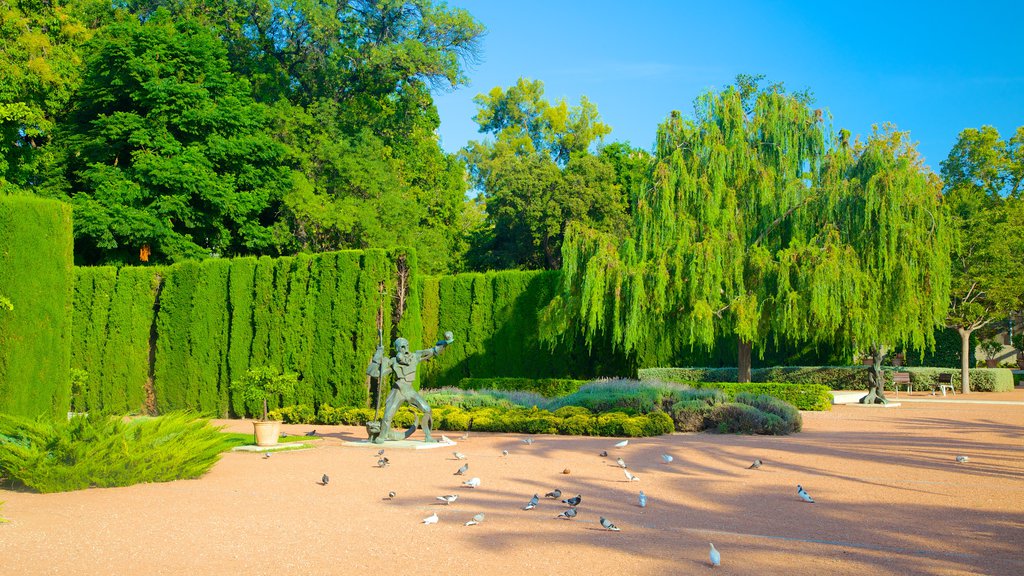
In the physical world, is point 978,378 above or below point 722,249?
below

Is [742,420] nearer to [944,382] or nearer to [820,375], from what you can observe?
[820,375]

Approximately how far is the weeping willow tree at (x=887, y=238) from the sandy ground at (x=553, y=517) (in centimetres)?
795

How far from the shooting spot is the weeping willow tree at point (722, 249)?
757 inches

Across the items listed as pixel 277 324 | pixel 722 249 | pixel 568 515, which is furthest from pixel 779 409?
pixel 277 324

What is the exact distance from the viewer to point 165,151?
26.4 m

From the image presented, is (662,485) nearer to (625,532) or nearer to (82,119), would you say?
(625,532)

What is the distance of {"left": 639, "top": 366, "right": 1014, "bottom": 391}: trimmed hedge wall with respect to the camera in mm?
23766

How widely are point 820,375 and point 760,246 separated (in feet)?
23.7

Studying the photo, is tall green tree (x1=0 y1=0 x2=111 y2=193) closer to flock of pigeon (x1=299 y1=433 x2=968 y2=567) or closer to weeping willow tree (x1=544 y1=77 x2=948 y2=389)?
weeping willow tree (x1=544 y1=77 x2=948 y2=389)

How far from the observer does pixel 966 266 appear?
104 feet

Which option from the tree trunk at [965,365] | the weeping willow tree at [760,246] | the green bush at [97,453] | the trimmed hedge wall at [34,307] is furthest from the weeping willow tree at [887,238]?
the trimmed hedge wall at [34,307]

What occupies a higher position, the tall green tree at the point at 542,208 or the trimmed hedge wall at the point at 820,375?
the tall green tree at the point at 542,208

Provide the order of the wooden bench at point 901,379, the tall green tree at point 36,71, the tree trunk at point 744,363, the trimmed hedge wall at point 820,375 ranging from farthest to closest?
the wooden bench at point 901,379 → the trimmed hedge wall at point 820,375 → the tall green tree at point 36,71 → the tree trunk at point 744,363

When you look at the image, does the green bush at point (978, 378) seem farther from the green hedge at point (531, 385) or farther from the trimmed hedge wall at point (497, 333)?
the green hedge at point (531, 385)
